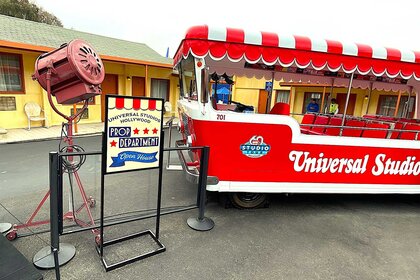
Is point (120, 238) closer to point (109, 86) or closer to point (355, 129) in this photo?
point (355, 129)

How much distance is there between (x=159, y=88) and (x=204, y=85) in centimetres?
1134

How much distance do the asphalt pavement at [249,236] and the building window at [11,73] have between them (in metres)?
5.10

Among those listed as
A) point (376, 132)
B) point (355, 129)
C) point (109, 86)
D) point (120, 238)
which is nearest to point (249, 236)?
point (120, 238)

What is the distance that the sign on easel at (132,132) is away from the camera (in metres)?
2.42

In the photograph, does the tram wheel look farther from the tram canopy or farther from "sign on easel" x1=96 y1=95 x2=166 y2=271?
the tram canopy

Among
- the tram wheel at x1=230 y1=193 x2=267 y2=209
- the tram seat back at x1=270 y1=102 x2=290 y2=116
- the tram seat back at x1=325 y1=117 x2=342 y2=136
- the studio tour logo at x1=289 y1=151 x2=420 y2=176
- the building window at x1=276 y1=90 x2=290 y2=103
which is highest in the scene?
the building window at x1=276 y1=90 x2=290 y2=103

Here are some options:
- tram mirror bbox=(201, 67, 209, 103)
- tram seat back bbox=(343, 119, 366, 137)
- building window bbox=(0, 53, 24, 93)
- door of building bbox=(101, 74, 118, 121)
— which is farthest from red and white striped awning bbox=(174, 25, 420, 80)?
door of building bbox=(101, 74, 118, 121)

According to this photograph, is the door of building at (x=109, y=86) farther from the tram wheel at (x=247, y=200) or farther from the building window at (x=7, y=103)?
the tram wheel at (x=247, y=200)

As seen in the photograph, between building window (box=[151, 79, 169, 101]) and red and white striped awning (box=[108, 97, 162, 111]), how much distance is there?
37.8 feet

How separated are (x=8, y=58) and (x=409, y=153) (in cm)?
1113

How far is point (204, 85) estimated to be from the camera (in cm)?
323

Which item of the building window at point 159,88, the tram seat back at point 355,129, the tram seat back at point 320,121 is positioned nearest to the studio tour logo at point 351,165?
the tram seat back at point 355,129

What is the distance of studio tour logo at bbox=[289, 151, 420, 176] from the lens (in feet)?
12.2

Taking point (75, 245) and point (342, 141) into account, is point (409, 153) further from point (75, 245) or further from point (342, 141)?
point (75, 245)
